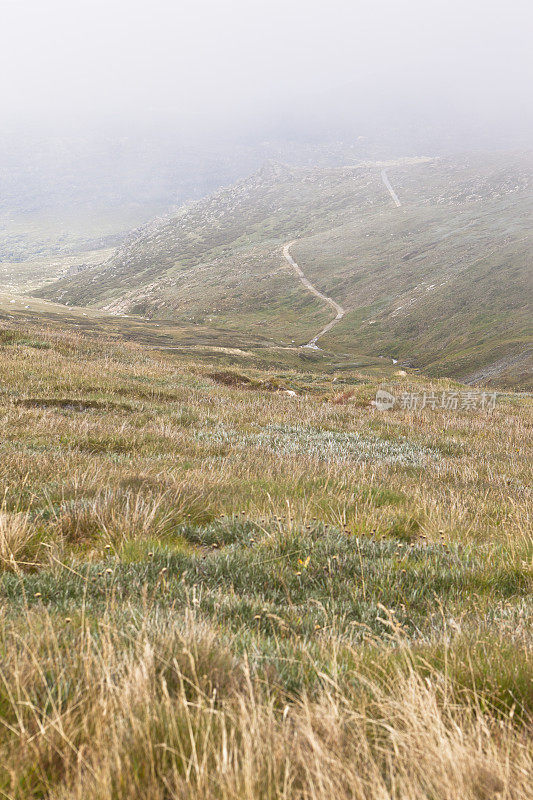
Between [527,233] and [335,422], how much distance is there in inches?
5494

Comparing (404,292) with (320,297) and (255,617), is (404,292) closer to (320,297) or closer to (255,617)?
(320,297)

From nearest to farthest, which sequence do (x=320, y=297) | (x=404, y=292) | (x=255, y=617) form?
(x=255, y=617), (x=404, y=292), (x=320, y=297)

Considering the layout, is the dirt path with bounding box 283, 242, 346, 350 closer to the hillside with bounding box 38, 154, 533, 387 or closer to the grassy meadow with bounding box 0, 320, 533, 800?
the hillside with bounding box 38, 154, 533, 387

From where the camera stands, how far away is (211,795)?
1.15 metres

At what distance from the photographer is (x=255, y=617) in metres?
2.23

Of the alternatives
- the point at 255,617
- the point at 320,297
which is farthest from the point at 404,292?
the point at 255,617

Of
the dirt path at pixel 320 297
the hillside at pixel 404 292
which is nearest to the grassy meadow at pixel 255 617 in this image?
the hillside at pixel 404 292

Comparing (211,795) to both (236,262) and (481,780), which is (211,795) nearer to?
(481,780)

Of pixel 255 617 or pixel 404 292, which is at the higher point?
pixel 255 617

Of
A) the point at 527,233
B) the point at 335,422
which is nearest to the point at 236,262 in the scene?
the point at 527,233

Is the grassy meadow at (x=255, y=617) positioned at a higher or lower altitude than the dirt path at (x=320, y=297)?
higher

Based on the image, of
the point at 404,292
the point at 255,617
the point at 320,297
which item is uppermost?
the point at 255,617

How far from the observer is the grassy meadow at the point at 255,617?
4.17 feet

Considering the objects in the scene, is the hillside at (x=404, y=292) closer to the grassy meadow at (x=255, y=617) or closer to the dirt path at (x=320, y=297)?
the dirt path at (x=320, y=297)
